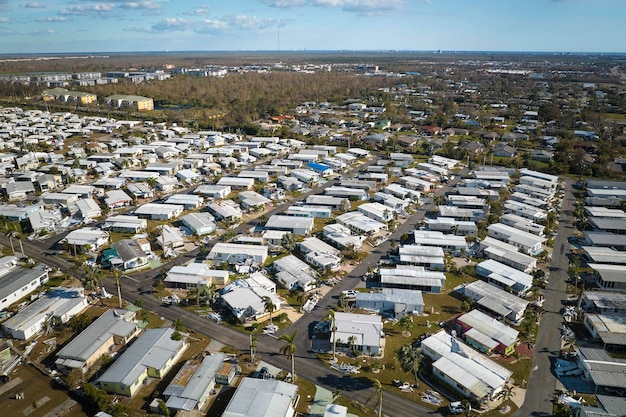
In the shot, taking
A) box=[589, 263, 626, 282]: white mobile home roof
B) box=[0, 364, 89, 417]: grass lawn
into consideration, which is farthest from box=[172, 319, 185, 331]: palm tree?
box=[589, 263, 626, 282]: white mobile home roof

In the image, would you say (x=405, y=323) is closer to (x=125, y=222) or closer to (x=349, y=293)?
(x=349, y=293)

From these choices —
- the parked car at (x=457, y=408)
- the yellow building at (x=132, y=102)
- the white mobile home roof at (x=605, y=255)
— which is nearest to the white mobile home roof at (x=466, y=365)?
the parked car at (x=457, y=408)

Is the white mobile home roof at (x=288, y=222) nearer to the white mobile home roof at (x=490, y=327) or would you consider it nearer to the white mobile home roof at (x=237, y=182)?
the white mobile home roof at (x=237, y=182)

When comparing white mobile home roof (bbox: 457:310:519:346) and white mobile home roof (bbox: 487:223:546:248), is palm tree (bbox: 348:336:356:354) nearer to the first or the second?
white mobile home roof (bbox: 457:310:519:346)

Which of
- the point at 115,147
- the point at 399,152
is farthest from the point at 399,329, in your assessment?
the point at 115,147

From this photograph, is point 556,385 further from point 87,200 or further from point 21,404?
point 87,200
